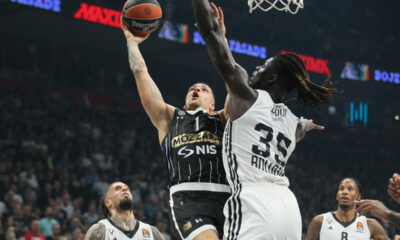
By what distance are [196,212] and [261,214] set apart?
807mm

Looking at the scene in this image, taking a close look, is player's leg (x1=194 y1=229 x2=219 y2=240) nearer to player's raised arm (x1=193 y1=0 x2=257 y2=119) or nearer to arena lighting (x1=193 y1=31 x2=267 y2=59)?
player's raised arm (x1=193 y1=0 x2=257 y2=119)

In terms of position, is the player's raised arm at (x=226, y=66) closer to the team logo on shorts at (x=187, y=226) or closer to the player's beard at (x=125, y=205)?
the team logo on shorts at (x=187, y=226)

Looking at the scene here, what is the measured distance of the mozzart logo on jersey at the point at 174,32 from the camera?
16.2m

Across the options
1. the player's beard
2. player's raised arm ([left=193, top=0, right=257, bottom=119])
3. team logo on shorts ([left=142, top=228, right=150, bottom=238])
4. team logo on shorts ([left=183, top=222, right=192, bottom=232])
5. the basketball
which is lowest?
team logo on shorts ([left=142, top=228, right=150, bottom=238])

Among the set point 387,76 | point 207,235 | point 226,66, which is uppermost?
point 387,76

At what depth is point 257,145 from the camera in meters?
3.20

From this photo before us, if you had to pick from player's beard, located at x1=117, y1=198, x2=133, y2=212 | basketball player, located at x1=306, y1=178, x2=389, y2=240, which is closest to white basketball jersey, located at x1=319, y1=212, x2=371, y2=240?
basketball player, located at x1=306, y1=178, x2=389, y2=240

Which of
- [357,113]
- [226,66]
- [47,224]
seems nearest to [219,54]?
[226,66]

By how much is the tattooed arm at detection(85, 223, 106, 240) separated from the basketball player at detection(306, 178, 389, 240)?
250cm

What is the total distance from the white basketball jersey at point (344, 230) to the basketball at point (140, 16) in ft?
11.4

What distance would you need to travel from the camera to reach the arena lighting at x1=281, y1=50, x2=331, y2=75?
62.6 feet

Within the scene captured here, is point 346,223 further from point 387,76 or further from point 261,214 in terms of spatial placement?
point 387,76

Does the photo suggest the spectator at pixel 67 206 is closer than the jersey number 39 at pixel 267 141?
No

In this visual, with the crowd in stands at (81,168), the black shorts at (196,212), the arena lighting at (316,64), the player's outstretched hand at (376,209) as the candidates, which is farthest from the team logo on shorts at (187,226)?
the arena lighting at (316,64)
